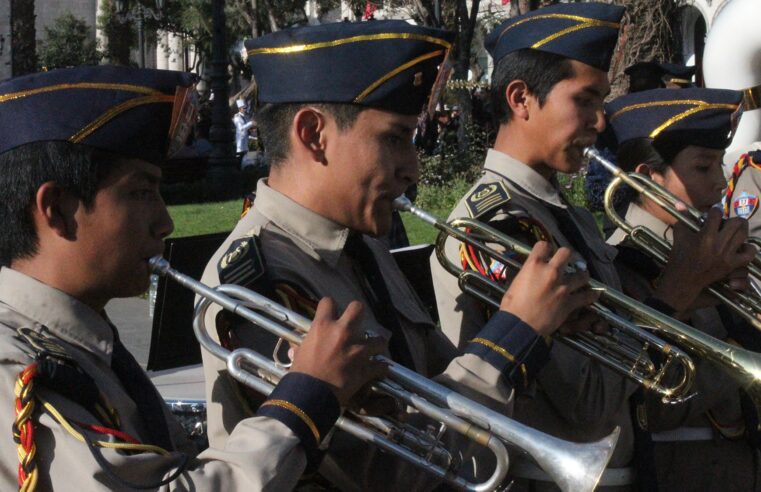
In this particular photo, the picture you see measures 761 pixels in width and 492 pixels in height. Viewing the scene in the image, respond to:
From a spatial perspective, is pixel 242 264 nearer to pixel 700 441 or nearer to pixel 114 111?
pixel 114 111

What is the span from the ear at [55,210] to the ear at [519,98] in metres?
1.55

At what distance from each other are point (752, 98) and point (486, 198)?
8.22ft

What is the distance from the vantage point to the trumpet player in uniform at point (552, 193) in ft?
10.1

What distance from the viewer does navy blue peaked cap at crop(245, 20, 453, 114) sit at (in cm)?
265

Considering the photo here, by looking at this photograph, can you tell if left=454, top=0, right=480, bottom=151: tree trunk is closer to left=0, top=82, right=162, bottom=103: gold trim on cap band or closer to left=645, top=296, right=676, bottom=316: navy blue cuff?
left=645, top=296, right=676, bottom=316: navy blue cuff

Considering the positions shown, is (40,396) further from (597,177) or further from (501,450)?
(597,177)

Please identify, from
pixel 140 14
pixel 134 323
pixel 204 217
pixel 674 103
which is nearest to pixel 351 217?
pixel 674 103

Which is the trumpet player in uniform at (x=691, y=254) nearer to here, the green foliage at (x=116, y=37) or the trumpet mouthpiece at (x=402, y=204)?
the trumpet mouthpiece at (x=402, y=204)

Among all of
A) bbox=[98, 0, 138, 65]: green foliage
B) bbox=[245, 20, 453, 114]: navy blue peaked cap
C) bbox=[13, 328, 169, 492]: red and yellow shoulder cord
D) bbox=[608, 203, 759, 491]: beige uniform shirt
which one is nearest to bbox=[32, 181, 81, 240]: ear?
bbox=[13, 328, 169, 492]: red and yellow shoulder cord

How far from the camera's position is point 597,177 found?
5.64 m

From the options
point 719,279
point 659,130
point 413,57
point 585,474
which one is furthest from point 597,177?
point 585,474

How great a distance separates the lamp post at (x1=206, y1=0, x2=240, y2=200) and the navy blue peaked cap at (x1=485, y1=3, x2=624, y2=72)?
1434 centimetres

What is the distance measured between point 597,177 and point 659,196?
6.33ft

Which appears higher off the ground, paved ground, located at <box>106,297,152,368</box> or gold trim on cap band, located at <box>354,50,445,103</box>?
gold trim on cap band, located at <box>354,50,445,103</box>
